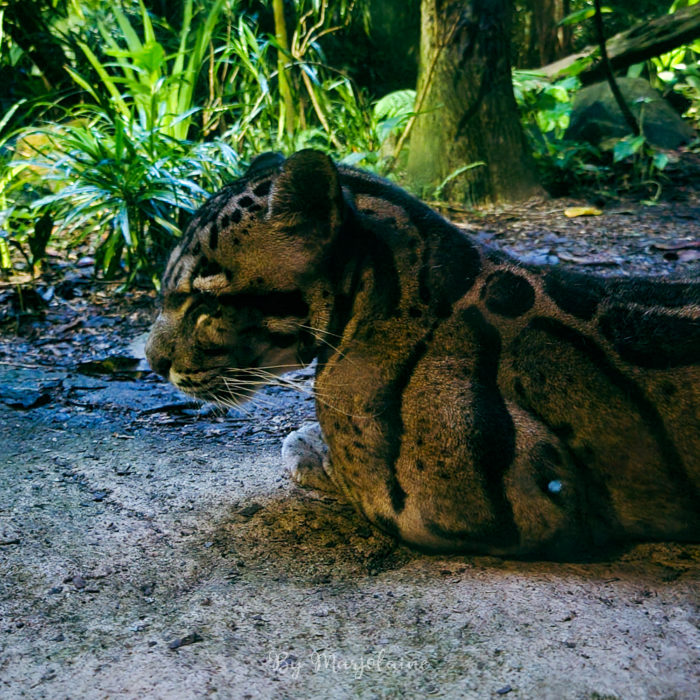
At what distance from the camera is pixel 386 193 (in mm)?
3229

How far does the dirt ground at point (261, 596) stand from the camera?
2.15 m

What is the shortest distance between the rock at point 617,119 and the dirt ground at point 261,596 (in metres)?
6.30

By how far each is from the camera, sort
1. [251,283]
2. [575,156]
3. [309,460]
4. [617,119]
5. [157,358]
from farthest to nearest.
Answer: [617,119] < [575,156] < [309,460] < [157,358] < [251,283]

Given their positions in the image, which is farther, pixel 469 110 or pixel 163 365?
pixel 469 110

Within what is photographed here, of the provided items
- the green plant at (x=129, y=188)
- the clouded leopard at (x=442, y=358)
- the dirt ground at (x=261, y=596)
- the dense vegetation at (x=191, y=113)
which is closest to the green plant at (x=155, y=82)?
the dense vegetation at (x=191, y=113)

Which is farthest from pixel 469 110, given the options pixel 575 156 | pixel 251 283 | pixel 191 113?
pixel 251 283

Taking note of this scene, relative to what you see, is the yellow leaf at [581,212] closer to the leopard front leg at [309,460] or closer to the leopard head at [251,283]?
the leopard front leg at [309,460]

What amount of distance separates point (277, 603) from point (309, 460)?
1.03 m

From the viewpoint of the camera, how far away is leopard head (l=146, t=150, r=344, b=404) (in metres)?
3.02

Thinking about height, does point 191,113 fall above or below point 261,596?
above

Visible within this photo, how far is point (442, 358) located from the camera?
A: 9.80 feet

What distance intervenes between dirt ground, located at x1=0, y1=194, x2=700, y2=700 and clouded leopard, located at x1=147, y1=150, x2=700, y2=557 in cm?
23

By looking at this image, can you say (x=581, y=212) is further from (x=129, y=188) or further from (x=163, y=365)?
(x=163, y=365)

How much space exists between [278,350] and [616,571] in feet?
4.85
